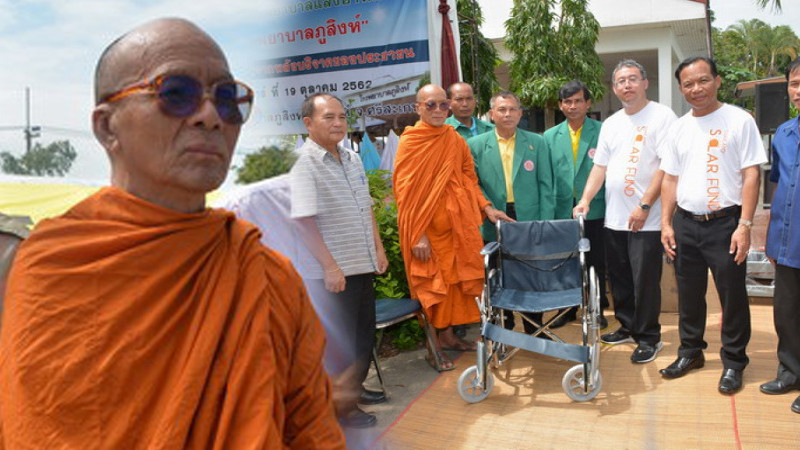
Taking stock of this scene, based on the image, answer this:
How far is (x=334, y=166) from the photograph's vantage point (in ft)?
10.2

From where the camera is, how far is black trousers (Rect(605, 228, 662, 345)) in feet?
13.4

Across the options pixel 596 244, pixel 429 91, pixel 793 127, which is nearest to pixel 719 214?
pixel 793 127

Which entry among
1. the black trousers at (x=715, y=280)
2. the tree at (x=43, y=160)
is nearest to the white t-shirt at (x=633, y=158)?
the black trousers at (x=715, y=280)

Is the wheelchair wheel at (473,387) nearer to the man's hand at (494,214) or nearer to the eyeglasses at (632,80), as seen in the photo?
the man's hand at (494,214)

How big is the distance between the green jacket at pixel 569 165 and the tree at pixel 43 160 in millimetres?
4527

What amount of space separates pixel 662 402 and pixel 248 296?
3.20 meters

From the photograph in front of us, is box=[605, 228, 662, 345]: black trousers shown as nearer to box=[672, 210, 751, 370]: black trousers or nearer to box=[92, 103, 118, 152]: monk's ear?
box=[672, 210, 751, 370]: black trousers

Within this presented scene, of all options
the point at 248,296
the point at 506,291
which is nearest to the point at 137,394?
the point at 248,296

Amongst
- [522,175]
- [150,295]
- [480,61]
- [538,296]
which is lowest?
[538,296]

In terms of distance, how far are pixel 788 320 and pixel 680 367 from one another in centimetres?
69

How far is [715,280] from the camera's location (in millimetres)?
3652

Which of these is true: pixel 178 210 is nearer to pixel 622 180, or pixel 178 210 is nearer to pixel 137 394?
pixel 137 394

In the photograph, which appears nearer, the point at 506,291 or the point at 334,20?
the point at 506,291

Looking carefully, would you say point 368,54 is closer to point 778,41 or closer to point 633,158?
point 633,158
